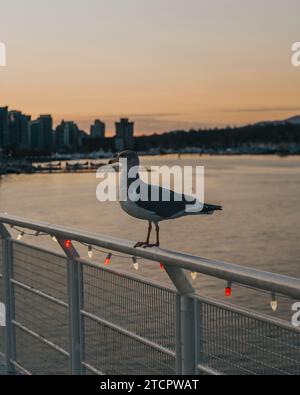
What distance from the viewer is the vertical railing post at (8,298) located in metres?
4.80

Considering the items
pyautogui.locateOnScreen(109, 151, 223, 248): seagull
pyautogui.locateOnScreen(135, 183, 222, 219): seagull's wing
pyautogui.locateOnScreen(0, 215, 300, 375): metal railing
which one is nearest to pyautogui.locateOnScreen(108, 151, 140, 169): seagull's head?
pyautogui.locateOnScreen(109, 151, 223, 248): seagull

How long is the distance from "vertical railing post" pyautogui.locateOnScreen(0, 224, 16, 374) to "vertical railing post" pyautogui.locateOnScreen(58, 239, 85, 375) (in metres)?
0.91

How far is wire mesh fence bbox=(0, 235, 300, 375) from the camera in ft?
9.07

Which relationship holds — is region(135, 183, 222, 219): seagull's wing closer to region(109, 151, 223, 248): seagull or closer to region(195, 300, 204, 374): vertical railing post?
region(109, 151, 223, 248): seagull

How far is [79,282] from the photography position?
3984 millimetres

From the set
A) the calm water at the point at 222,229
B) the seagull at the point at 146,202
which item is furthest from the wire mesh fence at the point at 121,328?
the calm water at the point at 222,229

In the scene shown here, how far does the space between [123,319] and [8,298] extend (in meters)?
1.51

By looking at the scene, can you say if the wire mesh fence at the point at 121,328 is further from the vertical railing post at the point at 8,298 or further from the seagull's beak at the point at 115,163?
the seagull's beak at the point at 115,163

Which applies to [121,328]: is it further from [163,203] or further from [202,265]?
[202,265]

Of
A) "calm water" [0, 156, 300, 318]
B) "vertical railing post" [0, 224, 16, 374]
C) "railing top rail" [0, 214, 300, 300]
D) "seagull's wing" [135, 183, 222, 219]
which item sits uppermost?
"seagull's wing" [135, 183, 222, 219]

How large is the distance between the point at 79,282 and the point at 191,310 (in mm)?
1124

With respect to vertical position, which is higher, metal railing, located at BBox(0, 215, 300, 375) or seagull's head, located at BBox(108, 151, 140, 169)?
seagull's head, located at BBox(108, 151, 140, 169)

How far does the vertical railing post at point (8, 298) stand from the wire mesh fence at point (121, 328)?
0.8 inches

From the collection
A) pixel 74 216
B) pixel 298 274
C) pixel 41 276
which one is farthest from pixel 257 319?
pixel 74 216
